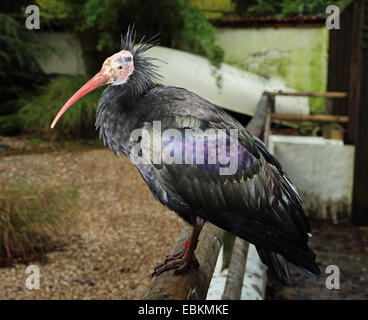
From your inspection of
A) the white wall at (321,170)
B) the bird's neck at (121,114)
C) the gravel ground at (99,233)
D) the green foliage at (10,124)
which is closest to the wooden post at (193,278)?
the bird's neck at (121,114)

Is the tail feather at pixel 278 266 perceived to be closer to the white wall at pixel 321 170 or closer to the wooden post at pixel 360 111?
the white wall at pixel 321 170

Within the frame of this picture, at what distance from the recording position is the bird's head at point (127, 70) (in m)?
1.46

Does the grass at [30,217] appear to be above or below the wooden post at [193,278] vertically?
below

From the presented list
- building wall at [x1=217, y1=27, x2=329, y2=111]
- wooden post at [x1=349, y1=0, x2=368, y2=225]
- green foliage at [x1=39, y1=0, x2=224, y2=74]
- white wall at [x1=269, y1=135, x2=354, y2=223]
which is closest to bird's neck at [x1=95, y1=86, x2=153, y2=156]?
white wall at [x1=269, y1=135, x2=354, y2=223]

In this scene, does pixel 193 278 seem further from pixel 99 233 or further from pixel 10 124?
pixel 10 124

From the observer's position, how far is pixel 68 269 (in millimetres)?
4207

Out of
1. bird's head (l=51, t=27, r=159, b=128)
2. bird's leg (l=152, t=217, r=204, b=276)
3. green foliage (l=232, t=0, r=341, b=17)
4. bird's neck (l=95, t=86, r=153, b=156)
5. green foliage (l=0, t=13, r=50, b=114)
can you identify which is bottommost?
bird's leg (l=152, t=217, r=204, b=276)

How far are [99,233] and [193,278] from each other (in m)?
3.54

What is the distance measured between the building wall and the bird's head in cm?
890

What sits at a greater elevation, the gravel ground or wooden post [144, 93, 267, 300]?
wooden post [144, 93, 267, 300]

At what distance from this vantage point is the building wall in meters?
10.2

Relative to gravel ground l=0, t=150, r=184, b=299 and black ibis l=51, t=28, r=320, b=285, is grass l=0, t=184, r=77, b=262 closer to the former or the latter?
gravel ground l=0, t=150, r=184, b=299

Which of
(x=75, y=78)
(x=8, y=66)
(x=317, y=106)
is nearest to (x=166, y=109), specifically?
(x=75, y=78)

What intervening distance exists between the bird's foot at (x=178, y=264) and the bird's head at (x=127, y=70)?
654 mm
